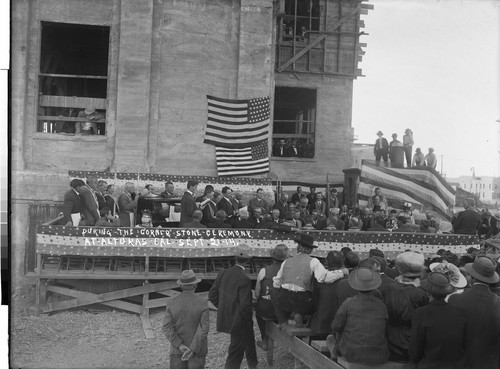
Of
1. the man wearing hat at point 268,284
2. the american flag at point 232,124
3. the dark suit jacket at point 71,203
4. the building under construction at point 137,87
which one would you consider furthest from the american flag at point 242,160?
the man wearing hat at point 268,284

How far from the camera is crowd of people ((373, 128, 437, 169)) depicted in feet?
72.4

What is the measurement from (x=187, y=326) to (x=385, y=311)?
278cm

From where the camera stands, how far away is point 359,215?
17.2 metres

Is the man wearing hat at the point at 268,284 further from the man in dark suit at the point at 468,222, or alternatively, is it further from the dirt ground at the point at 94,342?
the man in dark suit at the point at 468,222

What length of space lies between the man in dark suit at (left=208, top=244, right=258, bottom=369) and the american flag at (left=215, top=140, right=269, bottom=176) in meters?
9.67

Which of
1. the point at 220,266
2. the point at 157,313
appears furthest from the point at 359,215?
the point at 157,313

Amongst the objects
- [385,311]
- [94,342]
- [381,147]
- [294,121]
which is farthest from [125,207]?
[381,147]

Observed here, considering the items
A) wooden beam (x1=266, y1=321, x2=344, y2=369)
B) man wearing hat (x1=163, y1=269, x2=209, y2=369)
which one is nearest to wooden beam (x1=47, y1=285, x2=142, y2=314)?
wooden beam (x1=266, y1=321, x2=344, y2=369)

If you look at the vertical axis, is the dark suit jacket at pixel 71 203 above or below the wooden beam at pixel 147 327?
above

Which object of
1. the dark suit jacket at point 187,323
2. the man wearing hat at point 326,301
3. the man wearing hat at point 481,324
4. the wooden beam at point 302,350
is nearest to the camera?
the man wearing hat at point 481,324

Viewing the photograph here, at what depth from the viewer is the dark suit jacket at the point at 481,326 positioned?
7.02 m

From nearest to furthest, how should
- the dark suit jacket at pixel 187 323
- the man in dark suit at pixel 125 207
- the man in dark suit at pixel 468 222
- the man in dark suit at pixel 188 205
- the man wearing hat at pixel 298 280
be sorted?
the dark suit jacket at pixel 187 323, the man wearing hat at pixel 298 280, the man in dark suit at pixel 188 205, the man in dark suit at pixel 125 207, the man in dark suit at pixel 468 222

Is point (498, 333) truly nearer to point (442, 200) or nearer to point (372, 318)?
point (372, 318)

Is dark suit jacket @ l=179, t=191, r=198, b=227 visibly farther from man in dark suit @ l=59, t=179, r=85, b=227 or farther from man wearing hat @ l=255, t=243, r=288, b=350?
man wearing hat @ l=255, t=243, r=288, b=350
